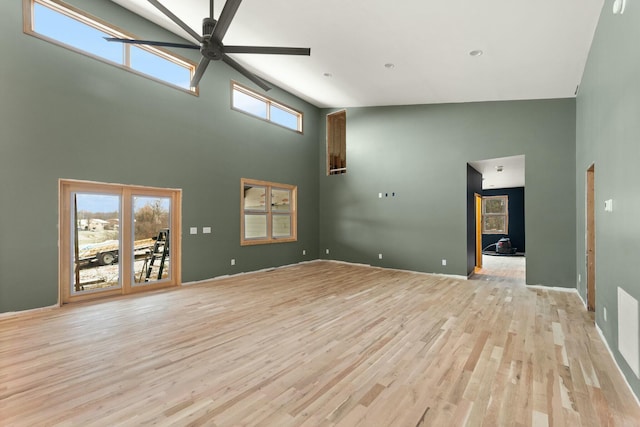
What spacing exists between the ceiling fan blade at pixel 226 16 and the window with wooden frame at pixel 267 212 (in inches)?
152

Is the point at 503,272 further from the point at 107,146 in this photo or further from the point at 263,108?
the point at 107,146

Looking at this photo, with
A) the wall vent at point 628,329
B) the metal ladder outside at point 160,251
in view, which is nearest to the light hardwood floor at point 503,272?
the wall vent at point 628,329

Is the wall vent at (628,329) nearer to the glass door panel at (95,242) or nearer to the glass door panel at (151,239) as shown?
the glass door panel at (151,239)

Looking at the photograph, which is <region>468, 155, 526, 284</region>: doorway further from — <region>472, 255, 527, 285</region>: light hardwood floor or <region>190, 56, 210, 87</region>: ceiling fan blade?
<region>190, 56, 210, 87</region>: ceiling fan blade

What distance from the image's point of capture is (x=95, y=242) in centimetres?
461

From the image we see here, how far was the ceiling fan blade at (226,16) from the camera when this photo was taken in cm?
254

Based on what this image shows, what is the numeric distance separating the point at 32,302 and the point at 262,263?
13.1 feet

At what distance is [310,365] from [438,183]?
5.35 meters

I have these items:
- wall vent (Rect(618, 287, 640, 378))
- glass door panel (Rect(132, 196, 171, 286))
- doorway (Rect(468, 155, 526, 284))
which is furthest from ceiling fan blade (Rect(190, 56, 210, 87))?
doorway (Rect(468, 155, 526, 284))

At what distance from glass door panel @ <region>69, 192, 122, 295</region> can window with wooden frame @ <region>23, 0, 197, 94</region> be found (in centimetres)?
215

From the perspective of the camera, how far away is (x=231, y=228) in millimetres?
6414

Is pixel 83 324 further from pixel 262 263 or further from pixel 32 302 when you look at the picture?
pixel 262 263

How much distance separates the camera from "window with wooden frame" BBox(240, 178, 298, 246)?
682 cm

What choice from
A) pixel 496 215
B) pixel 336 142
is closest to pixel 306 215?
pixel 336 142
